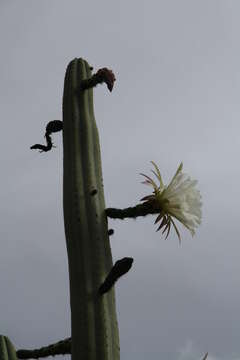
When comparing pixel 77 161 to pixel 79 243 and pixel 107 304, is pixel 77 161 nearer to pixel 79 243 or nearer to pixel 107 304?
pixel 79 243

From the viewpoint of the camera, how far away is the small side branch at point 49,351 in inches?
98.0

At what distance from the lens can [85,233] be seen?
2.55 meters

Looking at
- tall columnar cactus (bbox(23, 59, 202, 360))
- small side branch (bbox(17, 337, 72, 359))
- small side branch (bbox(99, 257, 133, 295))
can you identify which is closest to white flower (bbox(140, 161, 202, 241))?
tall columnar cactus (bbox(23, 59, 202, 360))

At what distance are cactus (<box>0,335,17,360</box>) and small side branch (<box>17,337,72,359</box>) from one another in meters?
0.04

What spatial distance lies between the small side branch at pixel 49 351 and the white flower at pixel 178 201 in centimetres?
63

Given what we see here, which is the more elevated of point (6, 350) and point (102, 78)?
point (102, 78)

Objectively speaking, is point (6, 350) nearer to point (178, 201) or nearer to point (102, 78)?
point (178, 201)

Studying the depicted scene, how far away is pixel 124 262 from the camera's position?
226cm

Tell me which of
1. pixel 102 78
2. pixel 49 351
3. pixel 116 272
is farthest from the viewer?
pixel 102 78

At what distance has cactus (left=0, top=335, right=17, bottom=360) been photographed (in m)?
2.57

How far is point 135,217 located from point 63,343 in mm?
618

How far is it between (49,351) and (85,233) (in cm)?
50

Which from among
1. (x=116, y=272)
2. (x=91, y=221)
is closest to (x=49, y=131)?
(x=91, y=221)

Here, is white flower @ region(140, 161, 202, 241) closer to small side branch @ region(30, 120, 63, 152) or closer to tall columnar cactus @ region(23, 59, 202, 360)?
tall columnar cactus @ region(23, 59, 202, 360)
